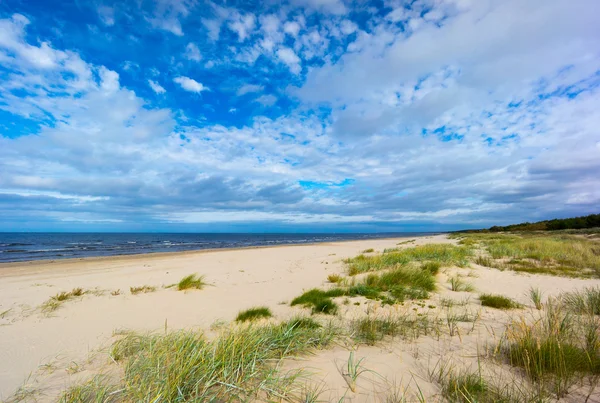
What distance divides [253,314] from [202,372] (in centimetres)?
320

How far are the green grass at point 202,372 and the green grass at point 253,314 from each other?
1.88 m

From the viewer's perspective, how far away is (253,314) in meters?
6.14

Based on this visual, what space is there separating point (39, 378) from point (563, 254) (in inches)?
792

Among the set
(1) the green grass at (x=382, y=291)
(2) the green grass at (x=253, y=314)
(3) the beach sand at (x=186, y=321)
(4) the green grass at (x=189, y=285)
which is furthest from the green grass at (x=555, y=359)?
(4) the green grass at (x=189, y=285)

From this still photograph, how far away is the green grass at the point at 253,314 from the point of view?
5.90 metres

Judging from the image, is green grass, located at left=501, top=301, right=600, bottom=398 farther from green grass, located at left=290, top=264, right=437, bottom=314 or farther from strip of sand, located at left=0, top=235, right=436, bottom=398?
strip of sand, located at left=0, top=235, right=436, bottom=398

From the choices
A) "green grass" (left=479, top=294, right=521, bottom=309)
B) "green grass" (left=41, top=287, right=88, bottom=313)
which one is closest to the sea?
"green grass" (left=41, top=287, right=88, bottom=313)

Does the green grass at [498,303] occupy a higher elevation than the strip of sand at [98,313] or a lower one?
higher

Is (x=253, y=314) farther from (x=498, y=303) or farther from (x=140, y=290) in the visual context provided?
(x=498, y=303)

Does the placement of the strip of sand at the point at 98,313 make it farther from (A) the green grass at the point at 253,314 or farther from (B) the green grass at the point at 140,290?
(A) the green grass at the point at 253,314

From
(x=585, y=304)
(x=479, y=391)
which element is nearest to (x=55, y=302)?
(x=479, y=391)

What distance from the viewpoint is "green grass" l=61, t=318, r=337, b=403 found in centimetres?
273

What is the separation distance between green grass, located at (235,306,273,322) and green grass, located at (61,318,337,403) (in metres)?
1.88

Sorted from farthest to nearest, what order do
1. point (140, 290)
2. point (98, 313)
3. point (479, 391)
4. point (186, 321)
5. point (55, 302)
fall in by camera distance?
point (140, 290)
point (55, 302)
point (98, 313)
point (186, 321)
point (479, 391)
